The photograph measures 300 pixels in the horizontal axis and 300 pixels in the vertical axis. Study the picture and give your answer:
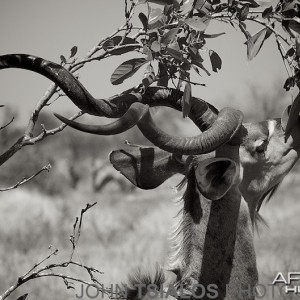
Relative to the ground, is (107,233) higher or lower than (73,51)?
higher

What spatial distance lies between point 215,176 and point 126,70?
1003 mm

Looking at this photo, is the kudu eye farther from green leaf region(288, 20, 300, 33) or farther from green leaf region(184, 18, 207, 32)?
green leaf region(184, 18, 207, 32)

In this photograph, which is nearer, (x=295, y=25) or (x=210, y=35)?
(x=295, y=25)

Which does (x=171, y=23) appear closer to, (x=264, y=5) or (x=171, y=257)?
(x=264, y=5)

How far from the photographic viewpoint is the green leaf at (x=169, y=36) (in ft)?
12.2

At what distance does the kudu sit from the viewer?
4277 millimetres

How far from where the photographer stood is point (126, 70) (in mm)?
3889

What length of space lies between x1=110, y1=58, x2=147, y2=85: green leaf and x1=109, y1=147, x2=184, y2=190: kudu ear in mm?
960

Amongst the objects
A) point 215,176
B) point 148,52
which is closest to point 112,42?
point 148,52

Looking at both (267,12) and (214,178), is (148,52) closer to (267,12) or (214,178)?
(267,12)

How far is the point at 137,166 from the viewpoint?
4805 mm

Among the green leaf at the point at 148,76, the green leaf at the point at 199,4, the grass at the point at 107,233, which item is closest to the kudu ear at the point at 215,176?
the green leaf at the point at 148,76

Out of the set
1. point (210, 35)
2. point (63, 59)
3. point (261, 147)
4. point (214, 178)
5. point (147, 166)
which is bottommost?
point (214, 178)

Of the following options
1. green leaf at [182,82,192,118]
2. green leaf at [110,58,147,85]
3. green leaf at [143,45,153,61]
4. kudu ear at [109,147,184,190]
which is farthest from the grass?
green leaf at [143,45,153,61]
